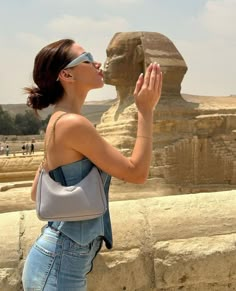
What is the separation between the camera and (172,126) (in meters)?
13.5

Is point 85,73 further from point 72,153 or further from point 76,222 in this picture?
point 76,222

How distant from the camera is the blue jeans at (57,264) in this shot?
1.69 metres

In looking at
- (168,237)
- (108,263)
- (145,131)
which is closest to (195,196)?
(168,237)

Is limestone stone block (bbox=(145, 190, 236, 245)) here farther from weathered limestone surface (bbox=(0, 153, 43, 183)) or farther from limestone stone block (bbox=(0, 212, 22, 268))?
weathered limestone surface (bbox=(0, 153, 43, 183))

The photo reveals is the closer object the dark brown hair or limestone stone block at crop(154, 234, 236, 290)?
the dark brown hair

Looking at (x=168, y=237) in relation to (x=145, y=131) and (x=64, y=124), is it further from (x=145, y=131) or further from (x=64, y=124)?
(x=64, y=124)

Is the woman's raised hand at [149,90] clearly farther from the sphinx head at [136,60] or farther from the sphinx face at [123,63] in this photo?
the sphinx face at [123,63]

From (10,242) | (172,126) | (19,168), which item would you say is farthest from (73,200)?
(19,168)

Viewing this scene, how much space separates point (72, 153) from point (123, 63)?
12.6 metres

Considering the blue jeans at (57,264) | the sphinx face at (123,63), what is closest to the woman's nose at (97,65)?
the blue jeans at (57,264)

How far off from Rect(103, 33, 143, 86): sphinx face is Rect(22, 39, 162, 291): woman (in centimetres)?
1233

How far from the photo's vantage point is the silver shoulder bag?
173cm

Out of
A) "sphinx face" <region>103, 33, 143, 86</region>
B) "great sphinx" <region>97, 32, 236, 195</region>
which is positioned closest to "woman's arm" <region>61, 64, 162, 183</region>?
"great sphinx" <region>97, 32, 236, 195</region>

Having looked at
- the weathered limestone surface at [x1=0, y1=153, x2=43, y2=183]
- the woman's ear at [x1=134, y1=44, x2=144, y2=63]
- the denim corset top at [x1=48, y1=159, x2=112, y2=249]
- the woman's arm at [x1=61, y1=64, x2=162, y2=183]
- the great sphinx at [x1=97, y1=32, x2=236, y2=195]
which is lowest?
the weathered limestone surface at [x1=0, y1=153, x2=43, y2=183]
